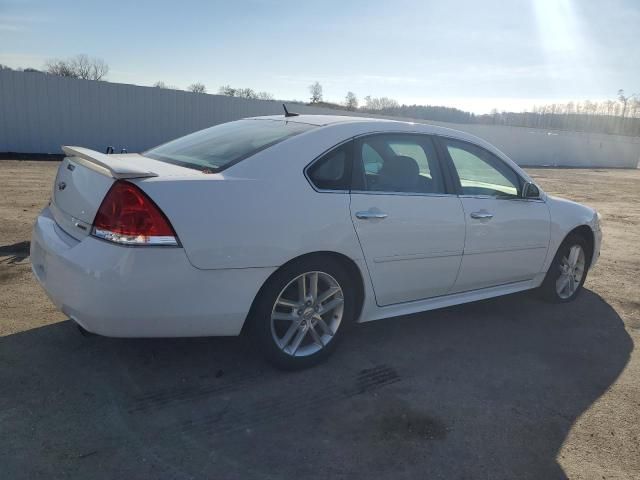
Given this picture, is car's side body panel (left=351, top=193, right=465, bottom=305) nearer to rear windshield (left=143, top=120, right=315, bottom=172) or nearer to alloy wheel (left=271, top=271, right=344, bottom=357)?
alloy wheel (left=271, top=271, right=344, bottom=357)

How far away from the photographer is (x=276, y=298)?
123 inches

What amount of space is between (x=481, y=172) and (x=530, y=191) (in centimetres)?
52

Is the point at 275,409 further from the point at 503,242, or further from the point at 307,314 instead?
the point at 503,242

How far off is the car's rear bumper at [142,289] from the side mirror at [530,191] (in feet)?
8.25

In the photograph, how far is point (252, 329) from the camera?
3.17 m

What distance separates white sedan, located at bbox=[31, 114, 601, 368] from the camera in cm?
276

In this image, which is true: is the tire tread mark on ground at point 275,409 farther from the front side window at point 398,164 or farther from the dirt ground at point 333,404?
Result: the front side window at point 398,164

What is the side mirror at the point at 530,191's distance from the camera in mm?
4443

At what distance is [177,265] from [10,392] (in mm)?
1216

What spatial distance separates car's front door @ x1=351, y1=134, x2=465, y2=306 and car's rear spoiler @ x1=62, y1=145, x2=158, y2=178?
4.31 ft

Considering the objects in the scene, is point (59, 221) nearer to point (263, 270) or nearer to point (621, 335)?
point (263, 270)

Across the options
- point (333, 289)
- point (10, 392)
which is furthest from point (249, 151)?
point (10, 392)

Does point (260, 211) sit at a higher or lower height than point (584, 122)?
lower

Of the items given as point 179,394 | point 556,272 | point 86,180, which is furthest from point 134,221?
point 556,272
